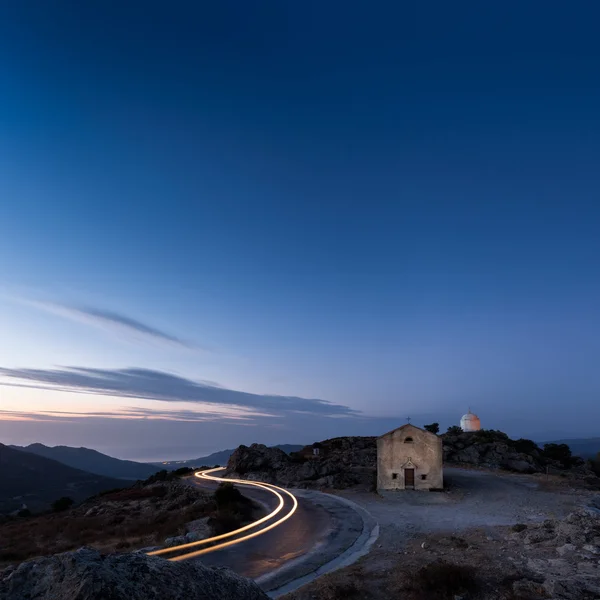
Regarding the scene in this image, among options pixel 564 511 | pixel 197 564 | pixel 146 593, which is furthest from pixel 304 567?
pixel 564 511

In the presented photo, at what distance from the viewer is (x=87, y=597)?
430 cm

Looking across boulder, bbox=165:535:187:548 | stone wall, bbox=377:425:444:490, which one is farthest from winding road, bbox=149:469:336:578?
stone wall, bbox=377:425:444:490

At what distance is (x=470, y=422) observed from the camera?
301ft

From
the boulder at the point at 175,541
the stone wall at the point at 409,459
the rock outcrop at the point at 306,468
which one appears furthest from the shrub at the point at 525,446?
the boulder at the point at 175,541

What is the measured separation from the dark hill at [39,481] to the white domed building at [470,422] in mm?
110587

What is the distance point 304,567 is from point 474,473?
42.5 meters

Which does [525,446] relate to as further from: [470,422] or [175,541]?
[175,541]

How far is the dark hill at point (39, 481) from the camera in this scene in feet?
451

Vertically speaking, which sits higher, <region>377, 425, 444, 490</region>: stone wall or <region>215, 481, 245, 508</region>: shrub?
<region>377, 425, 444, 490</region>: stone wall

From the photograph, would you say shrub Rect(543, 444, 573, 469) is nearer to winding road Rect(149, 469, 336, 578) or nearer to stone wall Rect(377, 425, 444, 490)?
stone wall Rect(377, 425, 444, 490)

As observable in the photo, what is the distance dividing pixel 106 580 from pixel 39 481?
194528 mm

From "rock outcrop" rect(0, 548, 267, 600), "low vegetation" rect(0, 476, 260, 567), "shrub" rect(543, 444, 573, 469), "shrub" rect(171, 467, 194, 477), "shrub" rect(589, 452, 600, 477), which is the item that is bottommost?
"shrub" rect(171, 467, 194, 477)

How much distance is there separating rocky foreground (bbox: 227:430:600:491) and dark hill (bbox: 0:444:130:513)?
89.6 metres

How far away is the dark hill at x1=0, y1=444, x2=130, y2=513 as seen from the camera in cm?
13749
